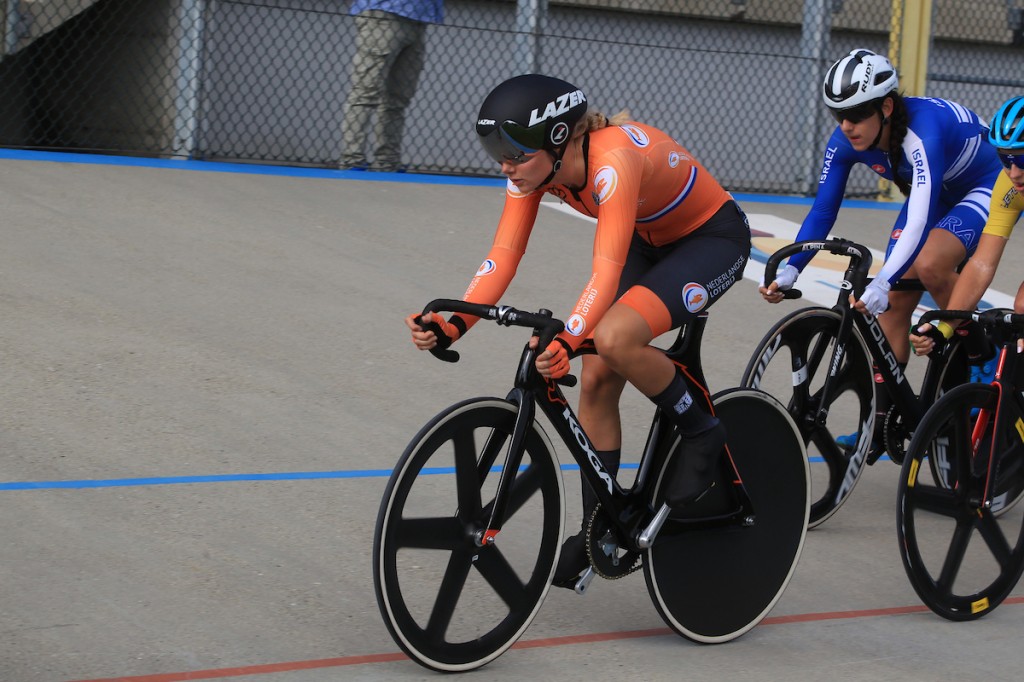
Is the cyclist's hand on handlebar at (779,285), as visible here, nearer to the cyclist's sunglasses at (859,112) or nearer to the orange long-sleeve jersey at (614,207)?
the cyclist's sunglasses at (859,112)

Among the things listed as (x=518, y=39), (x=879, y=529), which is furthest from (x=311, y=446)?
(x=518, y=39)

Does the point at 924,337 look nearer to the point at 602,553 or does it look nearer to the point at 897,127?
the point at 897,127

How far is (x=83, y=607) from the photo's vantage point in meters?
3.78

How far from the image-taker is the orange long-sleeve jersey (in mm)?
3545

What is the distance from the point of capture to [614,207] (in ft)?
11.7

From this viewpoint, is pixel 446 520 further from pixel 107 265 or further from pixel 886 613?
pixel 107 265

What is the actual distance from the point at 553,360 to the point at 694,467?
0.74 meters

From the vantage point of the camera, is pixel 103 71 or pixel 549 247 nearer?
pixel 549 247

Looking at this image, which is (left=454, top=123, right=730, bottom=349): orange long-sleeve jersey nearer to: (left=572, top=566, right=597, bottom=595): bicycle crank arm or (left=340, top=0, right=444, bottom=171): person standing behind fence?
(left=572, top=566, right=597, bottom=595): bicycle crank arm

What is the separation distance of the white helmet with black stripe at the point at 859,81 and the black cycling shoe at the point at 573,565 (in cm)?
202

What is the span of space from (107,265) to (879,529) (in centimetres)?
411

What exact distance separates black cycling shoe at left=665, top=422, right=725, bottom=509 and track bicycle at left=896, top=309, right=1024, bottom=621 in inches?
27.3

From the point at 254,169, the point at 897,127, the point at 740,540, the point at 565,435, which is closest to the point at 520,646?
the point at 565,435

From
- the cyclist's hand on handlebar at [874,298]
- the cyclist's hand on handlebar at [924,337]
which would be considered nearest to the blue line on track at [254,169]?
the cyclist's hand on handlebar at [874,298]
